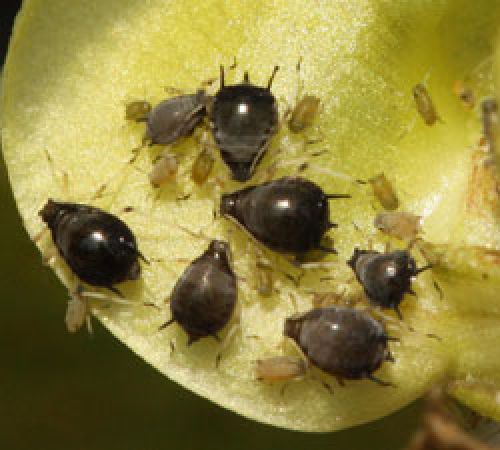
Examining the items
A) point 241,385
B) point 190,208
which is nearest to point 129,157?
point 190,208

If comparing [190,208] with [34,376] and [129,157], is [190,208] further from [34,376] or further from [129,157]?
[34,376]

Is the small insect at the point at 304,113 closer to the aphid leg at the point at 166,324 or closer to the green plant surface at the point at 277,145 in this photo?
the green plant surface at the point at 277,145

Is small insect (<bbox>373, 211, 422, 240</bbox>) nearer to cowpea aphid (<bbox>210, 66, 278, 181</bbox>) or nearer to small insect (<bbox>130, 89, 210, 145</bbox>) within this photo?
cowpea aphid (<bbox>210, 66, 278, 181</bbox>)

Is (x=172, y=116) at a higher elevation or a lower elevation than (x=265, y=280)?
higher

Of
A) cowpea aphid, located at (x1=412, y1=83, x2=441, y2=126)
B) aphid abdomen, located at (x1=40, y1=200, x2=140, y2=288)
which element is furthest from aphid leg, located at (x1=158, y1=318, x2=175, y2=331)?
cowpea aphid, located at (x1=412, y1=83, x2=441, y2=126)

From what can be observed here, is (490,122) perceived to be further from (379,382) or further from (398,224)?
(379,382)

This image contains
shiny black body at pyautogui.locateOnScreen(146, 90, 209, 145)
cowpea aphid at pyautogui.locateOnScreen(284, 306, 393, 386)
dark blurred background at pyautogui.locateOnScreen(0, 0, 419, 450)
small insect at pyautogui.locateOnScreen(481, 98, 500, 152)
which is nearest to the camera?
small insect at pyautogui.locateOnScreen(481, 98, 500, 152)

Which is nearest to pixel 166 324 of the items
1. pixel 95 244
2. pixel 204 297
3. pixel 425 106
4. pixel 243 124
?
pixel 204 297
